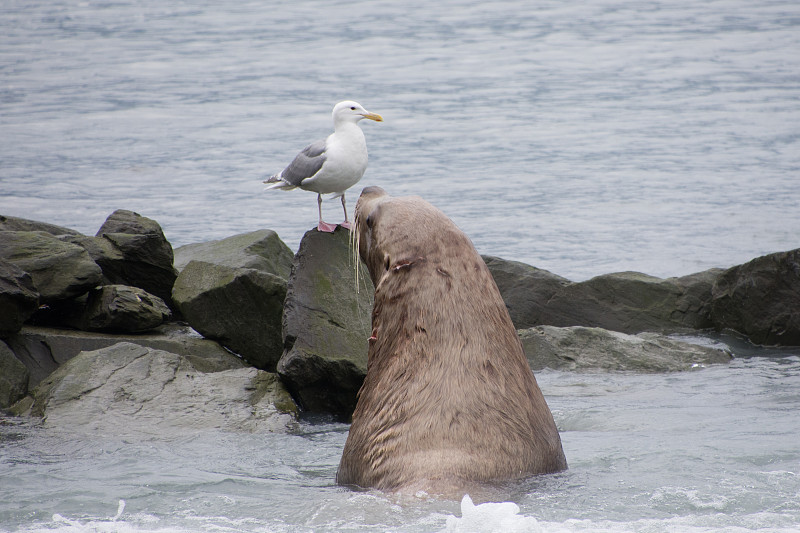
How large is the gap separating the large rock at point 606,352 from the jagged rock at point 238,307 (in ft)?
5.90

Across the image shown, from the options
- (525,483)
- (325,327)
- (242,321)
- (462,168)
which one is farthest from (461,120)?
(525,483)

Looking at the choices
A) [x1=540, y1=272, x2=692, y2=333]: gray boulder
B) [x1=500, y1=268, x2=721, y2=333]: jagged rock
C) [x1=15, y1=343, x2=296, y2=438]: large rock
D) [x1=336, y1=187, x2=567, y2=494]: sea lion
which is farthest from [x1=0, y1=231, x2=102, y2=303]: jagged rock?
[x1=540, y1=272, x2=692, y2=333]: gray boulder

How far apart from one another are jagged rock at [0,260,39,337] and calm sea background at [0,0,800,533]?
863mm

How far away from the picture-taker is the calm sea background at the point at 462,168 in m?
3.69

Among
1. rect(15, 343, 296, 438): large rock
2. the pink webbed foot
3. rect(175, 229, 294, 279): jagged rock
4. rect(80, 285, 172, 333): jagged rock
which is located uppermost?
the pink webbed foot

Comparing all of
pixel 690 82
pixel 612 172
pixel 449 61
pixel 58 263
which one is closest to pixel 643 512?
pixel 58 263

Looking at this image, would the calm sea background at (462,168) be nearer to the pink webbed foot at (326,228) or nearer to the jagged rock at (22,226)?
the pink webbed foot at (326,228)

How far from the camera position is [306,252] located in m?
6.02

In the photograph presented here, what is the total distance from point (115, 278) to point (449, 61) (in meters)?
19.0

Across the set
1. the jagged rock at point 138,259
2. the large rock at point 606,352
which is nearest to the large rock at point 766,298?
the large rock at point 606,352

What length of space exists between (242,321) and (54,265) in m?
1.22

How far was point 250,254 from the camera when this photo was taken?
7.48 m

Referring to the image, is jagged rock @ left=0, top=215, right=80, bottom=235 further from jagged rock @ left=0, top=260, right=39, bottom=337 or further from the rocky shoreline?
jagged rock @ left=0, top=260, right=39, bottom=337

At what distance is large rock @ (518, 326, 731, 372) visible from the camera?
7086 millimetres
